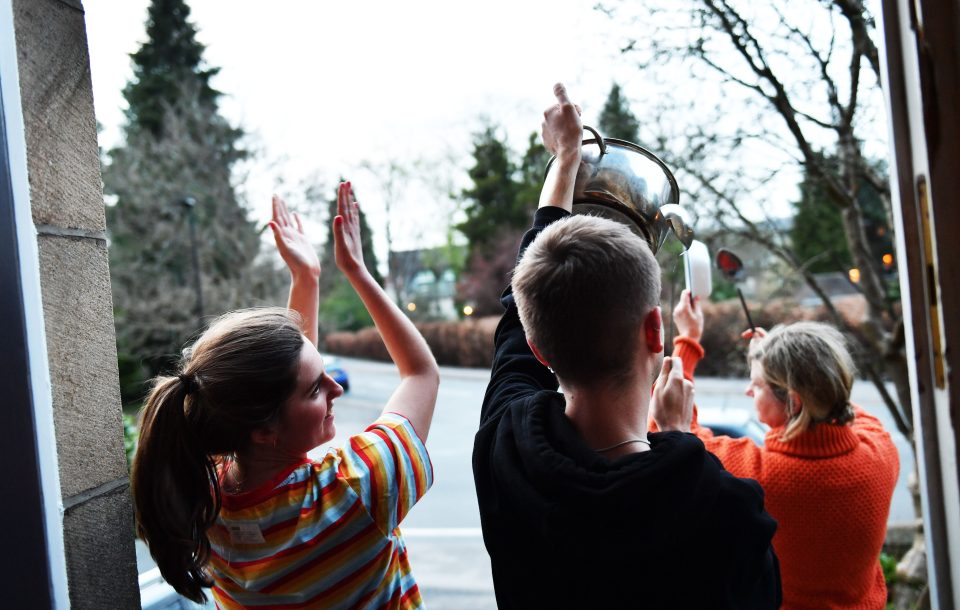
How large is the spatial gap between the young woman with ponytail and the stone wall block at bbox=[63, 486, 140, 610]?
0.10ft

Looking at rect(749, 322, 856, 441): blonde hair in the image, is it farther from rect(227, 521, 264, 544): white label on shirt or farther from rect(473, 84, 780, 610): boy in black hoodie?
rect(227, 521, 264, 544): white label on shirt

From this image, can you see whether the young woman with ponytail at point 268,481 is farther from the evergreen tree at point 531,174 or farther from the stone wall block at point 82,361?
the evergreen tree at point 531,174

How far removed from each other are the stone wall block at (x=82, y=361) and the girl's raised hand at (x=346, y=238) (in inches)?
15.7

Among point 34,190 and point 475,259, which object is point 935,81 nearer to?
point 34,190

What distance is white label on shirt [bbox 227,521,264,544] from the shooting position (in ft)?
3.50

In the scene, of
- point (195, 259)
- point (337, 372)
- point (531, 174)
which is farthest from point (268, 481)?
point (531, 174)

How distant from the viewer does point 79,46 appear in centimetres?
103

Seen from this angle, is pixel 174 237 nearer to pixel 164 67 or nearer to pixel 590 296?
pixel 164 67

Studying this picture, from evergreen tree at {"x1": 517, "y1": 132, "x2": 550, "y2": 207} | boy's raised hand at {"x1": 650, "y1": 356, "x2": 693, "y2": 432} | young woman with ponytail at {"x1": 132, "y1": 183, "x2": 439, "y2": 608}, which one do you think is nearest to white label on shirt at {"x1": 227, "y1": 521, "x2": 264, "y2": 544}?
young woman with ponytail at {"x1": 132, "y1": 183, "x2": 439, "y2": 608}

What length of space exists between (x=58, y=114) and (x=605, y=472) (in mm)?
903

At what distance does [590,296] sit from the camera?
34.7 inches

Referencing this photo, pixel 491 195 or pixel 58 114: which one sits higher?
pixel 491 195

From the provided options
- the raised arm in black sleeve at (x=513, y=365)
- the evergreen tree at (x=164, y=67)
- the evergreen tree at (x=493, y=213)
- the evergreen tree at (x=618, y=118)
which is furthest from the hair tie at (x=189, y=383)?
the evergreen tree at (x=164, y=67)

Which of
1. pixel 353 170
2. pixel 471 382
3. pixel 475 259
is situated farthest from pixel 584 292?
pixel 475 259
